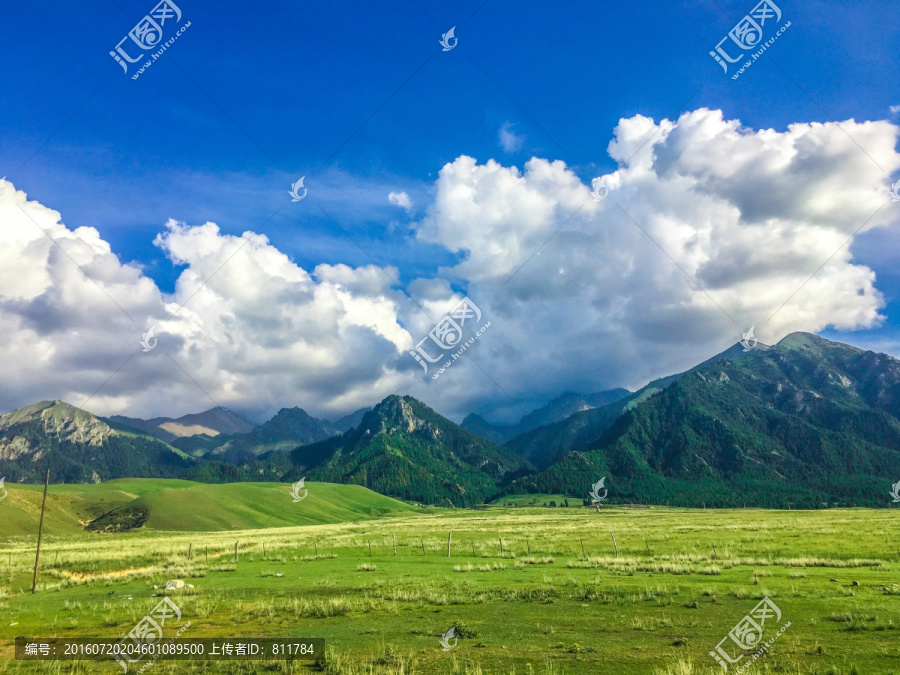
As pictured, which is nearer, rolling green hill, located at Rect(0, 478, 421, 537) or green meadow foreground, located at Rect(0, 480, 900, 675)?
green meadow foreground, located at Rect(0, 480, 900, 675)

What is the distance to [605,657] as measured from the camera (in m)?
16.6

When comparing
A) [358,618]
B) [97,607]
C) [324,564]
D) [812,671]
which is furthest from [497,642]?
[324,564]

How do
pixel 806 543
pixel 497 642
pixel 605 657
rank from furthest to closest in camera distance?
pixel 806 543
pixel 497 642
pixel 605 657

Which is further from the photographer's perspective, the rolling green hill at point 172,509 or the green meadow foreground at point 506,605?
the rolling green hill at point 172,509

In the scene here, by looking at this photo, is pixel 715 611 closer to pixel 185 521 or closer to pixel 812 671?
pixel 812 671

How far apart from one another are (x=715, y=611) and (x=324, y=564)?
110ft


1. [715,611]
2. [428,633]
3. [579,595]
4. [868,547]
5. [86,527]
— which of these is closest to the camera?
[428,633]

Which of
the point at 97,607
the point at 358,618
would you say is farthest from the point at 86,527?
the point at 358,618

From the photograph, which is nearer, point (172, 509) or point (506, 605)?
point (506, 605)

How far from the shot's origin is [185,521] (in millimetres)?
143625

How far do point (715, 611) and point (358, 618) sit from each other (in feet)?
53.5

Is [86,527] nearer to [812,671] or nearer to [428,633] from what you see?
[428,633]

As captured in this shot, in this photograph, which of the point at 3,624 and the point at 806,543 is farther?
the point at 806,543

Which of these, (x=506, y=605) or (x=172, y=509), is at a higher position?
(x=172, y=509)
